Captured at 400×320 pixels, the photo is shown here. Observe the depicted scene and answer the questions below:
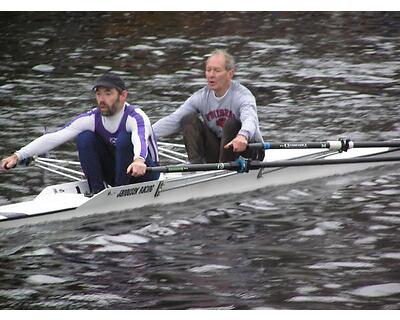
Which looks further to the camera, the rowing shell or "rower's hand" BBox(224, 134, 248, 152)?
"rower's hand" BBox(224, 134, 248, 152)

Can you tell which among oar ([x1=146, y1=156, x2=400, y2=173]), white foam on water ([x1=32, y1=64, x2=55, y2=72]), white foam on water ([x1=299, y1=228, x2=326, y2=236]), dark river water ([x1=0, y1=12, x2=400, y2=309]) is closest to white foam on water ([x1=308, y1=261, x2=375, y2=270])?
dark river water ([x1=0, y1=12, x2=400, y2=309])

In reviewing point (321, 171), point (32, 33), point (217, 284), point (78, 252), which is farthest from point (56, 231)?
point (32, 33)

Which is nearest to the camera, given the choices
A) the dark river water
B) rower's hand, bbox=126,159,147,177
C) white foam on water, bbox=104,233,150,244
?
the dark river water

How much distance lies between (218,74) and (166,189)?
4.02 feet

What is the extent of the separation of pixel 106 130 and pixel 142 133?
16.7 inches

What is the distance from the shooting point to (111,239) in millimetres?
9906

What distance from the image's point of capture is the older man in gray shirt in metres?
10.8

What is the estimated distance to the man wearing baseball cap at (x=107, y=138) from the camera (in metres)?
10.1

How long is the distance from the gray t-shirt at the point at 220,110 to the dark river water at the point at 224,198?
0.80 m

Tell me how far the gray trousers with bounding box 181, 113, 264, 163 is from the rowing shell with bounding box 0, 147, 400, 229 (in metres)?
0.18

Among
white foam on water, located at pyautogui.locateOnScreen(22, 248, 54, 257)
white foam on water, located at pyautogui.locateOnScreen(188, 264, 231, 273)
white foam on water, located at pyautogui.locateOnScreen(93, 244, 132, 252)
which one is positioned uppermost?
white foam on water, located at pyautogui.locateOnScreen(22, 248, 54, 257)

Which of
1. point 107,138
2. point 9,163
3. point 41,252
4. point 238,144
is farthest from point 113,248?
point 238,144

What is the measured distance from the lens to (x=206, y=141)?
36.6ft

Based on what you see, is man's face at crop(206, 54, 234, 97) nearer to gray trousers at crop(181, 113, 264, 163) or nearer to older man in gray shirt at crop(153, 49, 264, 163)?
older man in gray shirt at crop(153, 49, 264, 163)
